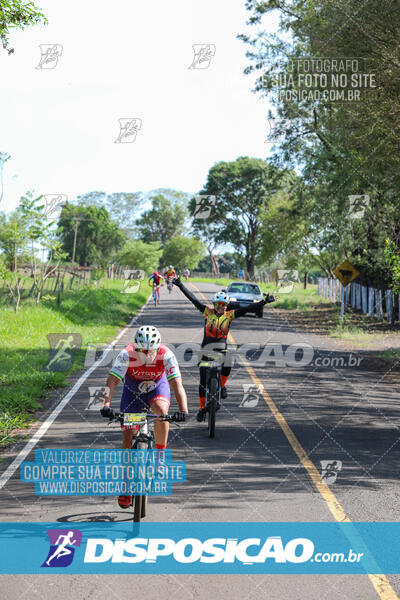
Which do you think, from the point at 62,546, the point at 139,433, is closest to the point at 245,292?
the point at 139,433

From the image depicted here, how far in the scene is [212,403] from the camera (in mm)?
9883

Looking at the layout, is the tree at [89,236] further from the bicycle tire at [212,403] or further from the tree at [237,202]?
the bicycle tire at [212,403]

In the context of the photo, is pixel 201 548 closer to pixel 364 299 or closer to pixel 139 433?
pixel 139 433

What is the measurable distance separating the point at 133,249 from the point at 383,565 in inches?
3581

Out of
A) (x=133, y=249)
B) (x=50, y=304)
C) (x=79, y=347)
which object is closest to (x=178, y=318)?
(x=50, y=304)

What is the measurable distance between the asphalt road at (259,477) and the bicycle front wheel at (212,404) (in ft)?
0.57

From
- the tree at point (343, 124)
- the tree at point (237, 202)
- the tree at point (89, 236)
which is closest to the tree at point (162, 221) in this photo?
the tree at point (89, 236)

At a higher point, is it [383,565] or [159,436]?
[159,436]

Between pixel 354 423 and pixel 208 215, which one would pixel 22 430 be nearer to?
pixel 354 423

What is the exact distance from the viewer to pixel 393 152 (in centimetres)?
1794

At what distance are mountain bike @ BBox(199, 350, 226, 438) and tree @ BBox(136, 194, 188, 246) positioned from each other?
127492mm

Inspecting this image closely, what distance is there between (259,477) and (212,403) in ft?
6.76

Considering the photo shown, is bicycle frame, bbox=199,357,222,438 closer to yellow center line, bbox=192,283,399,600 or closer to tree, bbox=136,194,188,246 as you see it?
yellow center line, bbox=192,283,399,600

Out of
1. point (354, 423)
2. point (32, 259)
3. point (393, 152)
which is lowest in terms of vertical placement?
point (354, 423)
